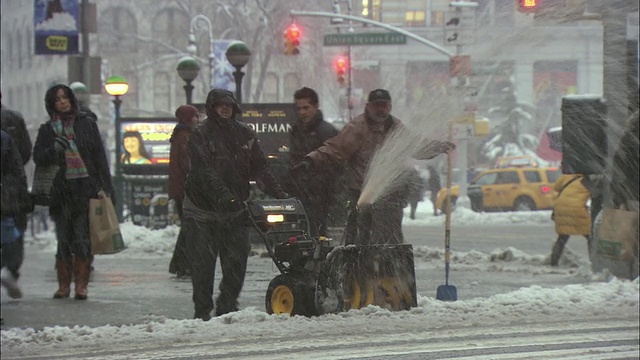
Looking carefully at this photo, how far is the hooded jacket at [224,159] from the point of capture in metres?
7.94

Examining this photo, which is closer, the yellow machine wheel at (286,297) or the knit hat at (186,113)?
the yellow machine wheel at (286,297)

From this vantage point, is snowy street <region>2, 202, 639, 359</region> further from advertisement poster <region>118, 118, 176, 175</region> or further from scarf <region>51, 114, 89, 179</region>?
advertisement poster <region>118, 118, 176, 175</region>

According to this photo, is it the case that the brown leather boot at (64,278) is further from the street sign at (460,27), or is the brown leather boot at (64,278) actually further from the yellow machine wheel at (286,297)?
Answer: the street sign at (460,27)

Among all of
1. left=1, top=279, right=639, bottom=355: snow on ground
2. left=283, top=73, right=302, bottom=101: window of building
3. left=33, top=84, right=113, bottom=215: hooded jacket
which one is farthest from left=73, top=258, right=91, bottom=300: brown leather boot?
left=283, top=73, right=302, bottom=101: window of building

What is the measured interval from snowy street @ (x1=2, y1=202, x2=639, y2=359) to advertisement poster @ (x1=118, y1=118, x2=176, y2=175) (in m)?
6.60

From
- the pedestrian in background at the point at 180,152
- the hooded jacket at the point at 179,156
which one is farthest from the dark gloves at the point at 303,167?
the hooded jacket at the point at 179,156

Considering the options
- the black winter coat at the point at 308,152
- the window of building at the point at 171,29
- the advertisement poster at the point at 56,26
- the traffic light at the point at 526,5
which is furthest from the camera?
the window of building at the point at 171,29

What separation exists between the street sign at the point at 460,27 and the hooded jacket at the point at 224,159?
11.3 ft

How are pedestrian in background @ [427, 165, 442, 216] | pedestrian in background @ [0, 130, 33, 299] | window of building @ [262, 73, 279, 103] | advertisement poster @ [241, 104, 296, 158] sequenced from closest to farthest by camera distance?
1. pedestrian in background @ [0, 130, 33, 299]
2. advertisement poster @ [241, 104, 296, 158]
3. pedestrian in background @ [427, 165, 442, 216]
4. window of building @ [262, 73, 279, 103]

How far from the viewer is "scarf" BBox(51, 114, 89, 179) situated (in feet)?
32.1

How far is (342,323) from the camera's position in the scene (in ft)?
24.7

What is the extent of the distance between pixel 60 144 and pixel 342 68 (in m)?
28.7

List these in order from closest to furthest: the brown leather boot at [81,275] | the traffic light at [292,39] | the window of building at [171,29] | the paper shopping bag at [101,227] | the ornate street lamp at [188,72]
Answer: the paper shopping bag at [101,227] < the brown leather boot at [81,275] < the ornate street lamp at [188,72] < the traffic light at [292,39] < the window of building at [171,29]

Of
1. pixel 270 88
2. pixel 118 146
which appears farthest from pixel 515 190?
pixel 118 146
